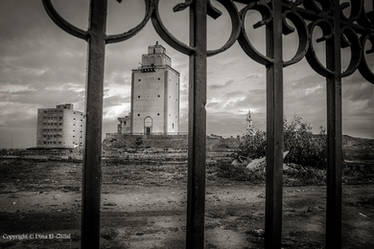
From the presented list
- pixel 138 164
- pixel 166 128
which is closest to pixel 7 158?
pixel 138 164

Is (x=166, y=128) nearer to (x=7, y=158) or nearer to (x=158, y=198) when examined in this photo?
(x=7, y=158)

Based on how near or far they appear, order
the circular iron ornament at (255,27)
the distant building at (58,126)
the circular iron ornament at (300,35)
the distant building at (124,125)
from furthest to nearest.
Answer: the distant building at (124,125) → the distant building at (58,126) → the circular iron ornament at (300,35) → the circular iron ornament at (255,27)

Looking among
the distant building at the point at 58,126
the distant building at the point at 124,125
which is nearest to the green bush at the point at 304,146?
the distant building at the point at 58,126

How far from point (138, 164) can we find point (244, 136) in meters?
4.44

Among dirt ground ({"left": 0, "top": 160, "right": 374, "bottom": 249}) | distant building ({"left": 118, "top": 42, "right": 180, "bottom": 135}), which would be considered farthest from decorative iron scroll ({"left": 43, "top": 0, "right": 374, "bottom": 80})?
distant building ({"left": 118, "top": 42, "right": 180, "bottom": 135})

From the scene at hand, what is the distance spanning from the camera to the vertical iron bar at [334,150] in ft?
4.46

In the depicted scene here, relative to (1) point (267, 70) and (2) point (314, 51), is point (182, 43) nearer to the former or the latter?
(1) point (267, 70)

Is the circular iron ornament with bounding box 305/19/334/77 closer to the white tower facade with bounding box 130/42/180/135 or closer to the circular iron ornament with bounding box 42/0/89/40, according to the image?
the circular iron ornament with bounding box 42/0/89/40

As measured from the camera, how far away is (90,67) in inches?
36.7

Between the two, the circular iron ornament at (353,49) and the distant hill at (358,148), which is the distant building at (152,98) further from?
the circular iron ornament at (353,49)

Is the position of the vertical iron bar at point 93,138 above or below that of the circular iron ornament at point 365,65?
below

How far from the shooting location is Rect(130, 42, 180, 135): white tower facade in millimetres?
35656

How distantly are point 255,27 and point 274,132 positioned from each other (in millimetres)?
478

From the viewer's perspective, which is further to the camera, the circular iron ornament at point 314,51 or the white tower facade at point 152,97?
the white tower facade at point 152,97
